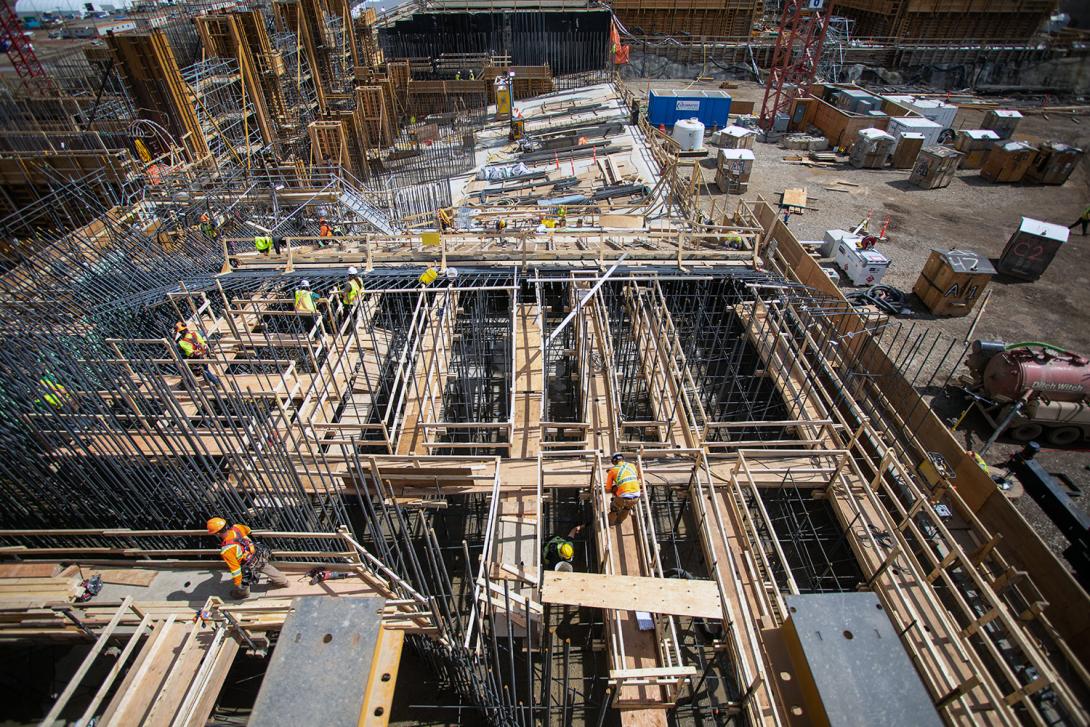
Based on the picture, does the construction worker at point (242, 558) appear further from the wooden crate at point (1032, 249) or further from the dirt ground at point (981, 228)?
the wooden crate at point (1032, 249)

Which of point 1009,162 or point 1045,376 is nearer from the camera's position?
point 1045,376

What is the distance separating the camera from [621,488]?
26.9 ft

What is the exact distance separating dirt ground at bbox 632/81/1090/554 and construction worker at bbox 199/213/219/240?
65.8 feet

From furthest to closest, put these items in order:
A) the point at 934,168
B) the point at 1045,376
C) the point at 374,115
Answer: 1. the point at 374,115
2. the point at 934,168
3. the point at 1045,376

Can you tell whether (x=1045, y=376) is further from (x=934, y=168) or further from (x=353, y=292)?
(x=934, y=168)

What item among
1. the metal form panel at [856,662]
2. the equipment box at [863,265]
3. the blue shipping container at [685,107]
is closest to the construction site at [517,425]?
the metal form panel at [856,662]

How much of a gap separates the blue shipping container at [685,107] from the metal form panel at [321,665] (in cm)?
3343

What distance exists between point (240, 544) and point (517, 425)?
5129mm

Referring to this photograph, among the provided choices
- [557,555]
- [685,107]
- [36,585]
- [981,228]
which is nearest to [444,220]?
[557,555]

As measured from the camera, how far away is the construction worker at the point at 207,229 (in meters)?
16.9

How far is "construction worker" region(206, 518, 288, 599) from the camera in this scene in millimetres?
7066

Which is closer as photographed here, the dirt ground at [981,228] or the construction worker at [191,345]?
the construction worker at [191,345]

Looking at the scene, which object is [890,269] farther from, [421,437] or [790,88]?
[790,88]

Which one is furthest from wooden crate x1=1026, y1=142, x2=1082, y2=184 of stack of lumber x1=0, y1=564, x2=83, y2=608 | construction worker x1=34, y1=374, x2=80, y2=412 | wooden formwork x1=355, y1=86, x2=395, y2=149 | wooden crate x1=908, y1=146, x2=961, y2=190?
stack of lumber x1=0, y1=564, x2=83, y2=608
